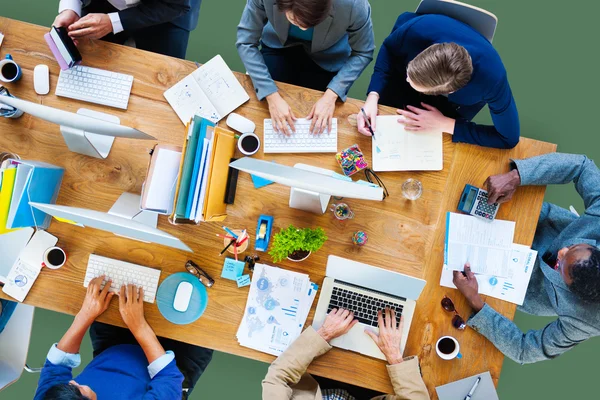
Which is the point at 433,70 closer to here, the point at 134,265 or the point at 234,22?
the point at 134,265

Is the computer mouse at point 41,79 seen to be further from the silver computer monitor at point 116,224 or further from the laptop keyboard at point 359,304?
the laptop keyboard at point 359,304

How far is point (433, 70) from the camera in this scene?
1451mm

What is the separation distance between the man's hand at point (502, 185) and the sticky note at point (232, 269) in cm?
105

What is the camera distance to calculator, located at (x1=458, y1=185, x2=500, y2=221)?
168 centimetres

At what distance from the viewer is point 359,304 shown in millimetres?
1663

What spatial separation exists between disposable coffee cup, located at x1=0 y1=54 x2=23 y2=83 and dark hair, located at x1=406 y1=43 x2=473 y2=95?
1590mm

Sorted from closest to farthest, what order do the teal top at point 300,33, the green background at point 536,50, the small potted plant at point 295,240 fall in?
1. the small potted plant at point 295,240
2. the teal top at point 300,33
3. the green background at point 536,50

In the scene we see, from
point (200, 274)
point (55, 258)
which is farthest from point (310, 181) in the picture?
point (55, 258)

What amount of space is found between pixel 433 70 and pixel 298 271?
0.92 metres

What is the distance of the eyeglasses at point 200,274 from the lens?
1.66 metres

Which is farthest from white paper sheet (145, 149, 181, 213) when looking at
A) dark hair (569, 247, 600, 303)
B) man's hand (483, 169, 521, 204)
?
dark hair (569, 247, 600, 303)

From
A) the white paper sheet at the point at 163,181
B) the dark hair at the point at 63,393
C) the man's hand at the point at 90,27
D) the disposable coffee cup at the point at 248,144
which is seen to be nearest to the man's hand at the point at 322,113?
the disposable coffee cup at the point at 248,144

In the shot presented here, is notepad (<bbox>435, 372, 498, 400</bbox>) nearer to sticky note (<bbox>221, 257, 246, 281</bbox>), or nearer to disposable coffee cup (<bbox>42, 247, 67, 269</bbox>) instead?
sticky note (<bbox>221, 257, 246, 281</bbox>)

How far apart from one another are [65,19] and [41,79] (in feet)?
0.92
